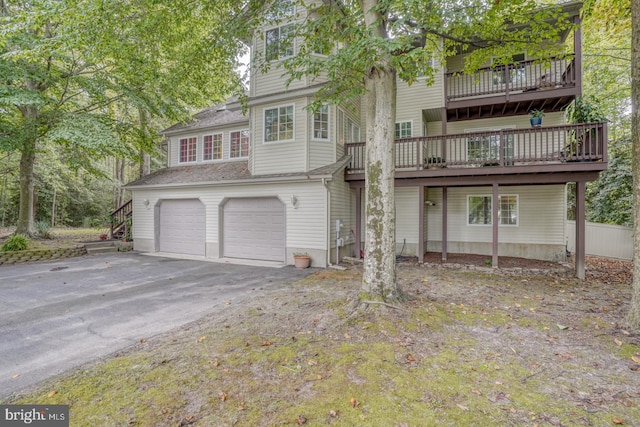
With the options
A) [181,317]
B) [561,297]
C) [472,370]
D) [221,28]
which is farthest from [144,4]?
[561,297]

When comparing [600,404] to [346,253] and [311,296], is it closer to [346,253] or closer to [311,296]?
[311,296]

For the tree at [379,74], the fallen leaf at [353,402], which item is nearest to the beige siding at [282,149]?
the tree at [379,74]

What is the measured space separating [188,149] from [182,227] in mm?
3900

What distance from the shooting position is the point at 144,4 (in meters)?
6.40

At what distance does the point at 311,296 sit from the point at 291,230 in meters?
4.36

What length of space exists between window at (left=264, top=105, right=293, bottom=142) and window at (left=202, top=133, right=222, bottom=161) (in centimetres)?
325

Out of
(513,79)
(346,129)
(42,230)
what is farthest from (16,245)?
(513,79)

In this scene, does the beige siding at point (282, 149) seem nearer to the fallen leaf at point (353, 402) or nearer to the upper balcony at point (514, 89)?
the upper balcony at point (514, 89)

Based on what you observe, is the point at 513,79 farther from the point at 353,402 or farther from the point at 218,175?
the point at 353,402

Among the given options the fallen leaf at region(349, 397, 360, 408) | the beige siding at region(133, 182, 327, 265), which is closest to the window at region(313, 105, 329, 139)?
the beige siding at region(133, 182, 327, 265)

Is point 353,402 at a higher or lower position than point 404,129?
lower

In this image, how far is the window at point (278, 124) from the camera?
10.6 meters

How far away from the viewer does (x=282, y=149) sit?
10672 millimetres

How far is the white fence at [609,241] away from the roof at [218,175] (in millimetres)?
10743
